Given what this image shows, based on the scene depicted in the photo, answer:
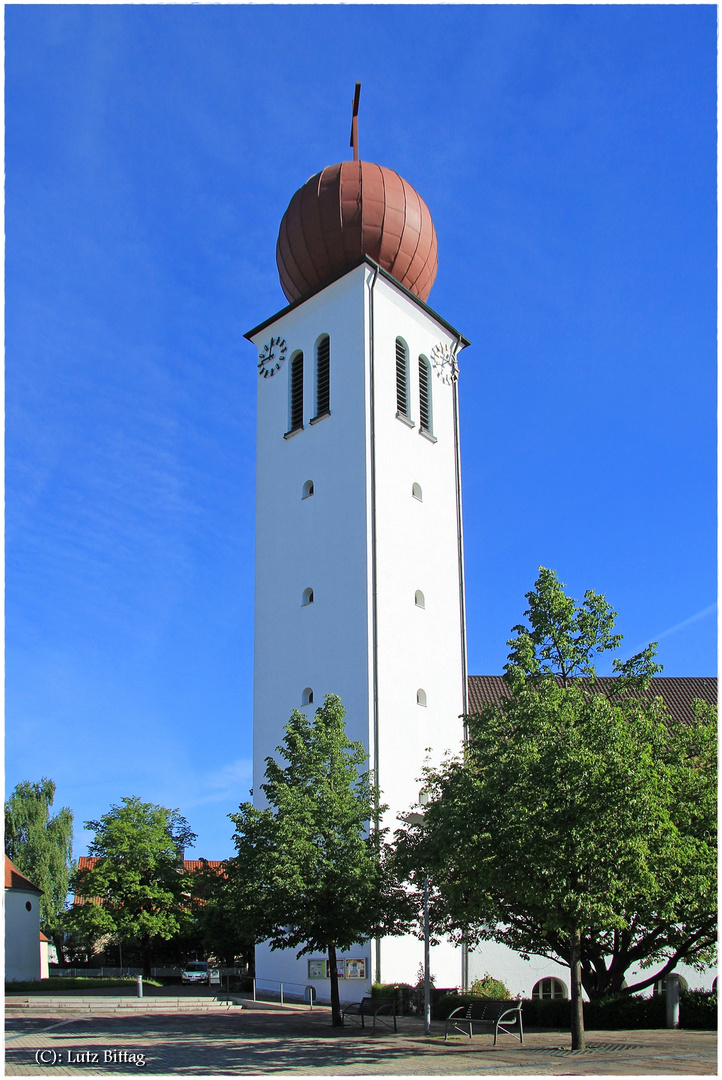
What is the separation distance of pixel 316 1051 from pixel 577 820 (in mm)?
5983

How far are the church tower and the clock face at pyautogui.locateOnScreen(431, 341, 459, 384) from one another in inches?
4.5

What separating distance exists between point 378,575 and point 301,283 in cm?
1257

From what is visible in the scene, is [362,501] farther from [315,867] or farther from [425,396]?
[315,867]

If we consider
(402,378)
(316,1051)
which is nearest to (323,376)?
(402,378)

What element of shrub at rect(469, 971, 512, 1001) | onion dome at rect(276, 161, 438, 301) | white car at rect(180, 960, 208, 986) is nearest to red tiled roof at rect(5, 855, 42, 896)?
white car at rect(180, 960, 208, 986)

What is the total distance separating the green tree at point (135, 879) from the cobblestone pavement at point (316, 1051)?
16.9 meters

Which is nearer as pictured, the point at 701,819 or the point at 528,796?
the point at 528,796

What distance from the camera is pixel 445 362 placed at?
37.5 meters

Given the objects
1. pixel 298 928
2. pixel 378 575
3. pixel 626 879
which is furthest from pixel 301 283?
pixel 626 879

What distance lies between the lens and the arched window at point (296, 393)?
35562mm

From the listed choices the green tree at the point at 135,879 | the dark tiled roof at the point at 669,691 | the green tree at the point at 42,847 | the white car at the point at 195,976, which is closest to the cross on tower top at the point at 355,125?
the dark tiled roof at the point at 669,691

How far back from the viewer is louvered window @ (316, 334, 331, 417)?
34500 mm

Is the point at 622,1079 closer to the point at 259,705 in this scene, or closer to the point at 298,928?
the point at 298,928

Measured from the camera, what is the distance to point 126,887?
39781mm
